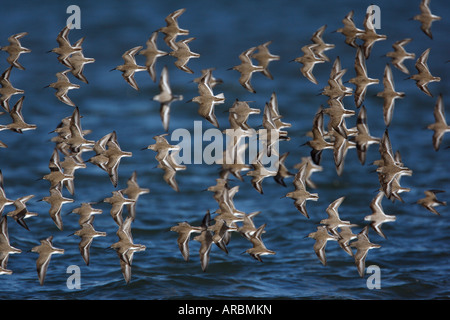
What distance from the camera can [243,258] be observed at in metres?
17.0

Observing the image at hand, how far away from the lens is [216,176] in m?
24.6

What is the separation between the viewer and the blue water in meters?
15.5

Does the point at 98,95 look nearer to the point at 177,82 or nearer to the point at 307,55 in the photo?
the point at 177,82

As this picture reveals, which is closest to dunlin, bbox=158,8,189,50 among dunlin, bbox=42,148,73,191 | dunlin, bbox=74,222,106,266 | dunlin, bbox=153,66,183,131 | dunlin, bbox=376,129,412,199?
dunlin, bbox=153,66,183,131

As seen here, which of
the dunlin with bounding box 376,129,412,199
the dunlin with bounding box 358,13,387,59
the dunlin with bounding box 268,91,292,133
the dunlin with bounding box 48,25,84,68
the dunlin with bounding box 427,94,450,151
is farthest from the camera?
the dunlin with bounding box 48,25,84,68

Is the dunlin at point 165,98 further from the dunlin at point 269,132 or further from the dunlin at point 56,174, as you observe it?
the dunlin at point 56,174

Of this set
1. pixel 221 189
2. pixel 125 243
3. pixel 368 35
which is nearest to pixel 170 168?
pixel 221 189

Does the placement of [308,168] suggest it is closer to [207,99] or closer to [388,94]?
[388,94]

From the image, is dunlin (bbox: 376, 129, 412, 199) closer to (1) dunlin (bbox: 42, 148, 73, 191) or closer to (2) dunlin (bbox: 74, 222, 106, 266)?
(2) dunlin (bbox: 74, 222, 106, 266)

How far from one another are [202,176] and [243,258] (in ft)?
26.1

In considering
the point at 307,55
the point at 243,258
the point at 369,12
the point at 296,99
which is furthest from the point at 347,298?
the point at 296,99

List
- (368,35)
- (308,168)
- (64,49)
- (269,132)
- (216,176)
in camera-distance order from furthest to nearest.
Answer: (216,176) < (308,168) < (64,49) < (269,132) < (368,35)

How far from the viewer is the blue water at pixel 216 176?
15.5 m

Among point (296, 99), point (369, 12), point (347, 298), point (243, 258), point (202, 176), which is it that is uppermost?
point (296, 99)
